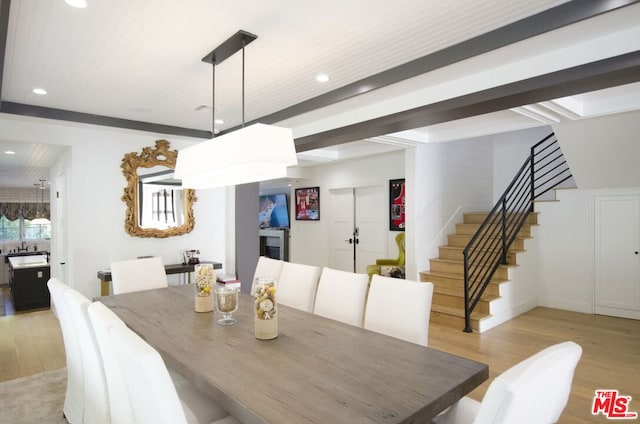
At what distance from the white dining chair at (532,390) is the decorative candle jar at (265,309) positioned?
1.17 meters

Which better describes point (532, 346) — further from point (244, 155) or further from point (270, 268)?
point (244, 155)

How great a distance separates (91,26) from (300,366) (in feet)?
7.52

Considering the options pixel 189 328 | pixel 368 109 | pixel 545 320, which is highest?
pixel 368 109

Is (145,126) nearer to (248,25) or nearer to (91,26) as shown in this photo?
(91,26)

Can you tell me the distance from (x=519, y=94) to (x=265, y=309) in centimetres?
227

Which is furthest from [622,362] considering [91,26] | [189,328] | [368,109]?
[91,26]

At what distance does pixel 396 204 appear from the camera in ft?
21.4

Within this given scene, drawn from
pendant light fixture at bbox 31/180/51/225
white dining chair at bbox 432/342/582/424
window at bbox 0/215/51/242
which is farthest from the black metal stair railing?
window at bbox 0/215/51/242

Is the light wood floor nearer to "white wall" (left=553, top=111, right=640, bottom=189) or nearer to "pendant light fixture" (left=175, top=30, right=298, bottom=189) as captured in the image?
"white wall" (left=553, top=111, right=640, bottom=189)

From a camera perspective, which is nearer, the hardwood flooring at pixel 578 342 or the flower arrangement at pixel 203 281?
the flower arrangement at pixel 203 281

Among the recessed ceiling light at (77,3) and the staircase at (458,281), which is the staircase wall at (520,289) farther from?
the recessed ceiling light at (77,3)

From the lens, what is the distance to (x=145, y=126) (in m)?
4.46

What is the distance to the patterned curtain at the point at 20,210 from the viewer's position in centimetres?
968

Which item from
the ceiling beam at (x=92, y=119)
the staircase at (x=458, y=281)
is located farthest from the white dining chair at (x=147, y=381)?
the staircase at (x=458, y=281)
